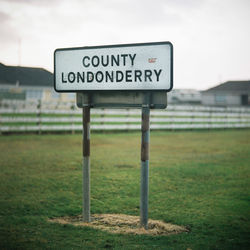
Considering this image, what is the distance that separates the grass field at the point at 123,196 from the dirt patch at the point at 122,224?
181 millimetres

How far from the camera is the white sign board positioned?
4.68m

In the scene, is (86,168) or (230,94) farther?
(230,94)

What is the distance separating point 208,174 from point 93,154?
4.30 m

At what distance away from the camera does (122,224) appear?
17.0 ft

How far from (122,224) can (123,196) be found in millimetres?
1565

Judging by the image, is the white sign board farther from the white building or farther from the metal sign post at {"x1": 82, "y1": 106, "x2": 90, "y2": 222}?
the white building

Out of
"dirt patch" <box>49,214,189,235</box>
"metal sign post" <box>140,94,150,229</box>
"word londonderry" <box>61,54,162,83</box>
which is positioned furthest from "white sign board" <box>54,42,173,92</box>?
"dirt patch" <box>49,214,189,235</box>

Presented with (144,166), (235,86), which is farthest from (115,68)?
(235,86)

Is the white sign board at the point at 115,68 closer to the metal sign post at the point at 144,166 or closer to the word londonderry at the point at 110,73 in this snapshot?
the word londonderry at the point at 110,73

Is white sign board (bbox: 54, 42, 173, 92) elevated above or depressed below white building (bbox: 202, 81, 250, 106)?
below

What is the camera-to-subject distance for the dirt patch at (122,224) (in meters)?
4.87

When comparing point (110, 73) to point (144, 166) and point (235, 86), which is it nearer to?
point (144, 166)

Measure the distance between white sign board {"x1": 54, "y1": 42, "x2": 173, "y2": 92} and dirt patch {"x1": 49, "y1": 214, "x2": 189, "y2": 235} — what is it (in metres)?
1.76

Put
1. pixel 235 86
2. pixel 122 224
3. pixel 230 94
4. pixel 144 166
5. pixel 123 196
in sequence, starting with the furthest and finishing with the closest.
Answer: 1. pixel 230 94
2. pixel 235 86
3. pixel 123 196
4. pixel 122 224
5. pixel 144 166
